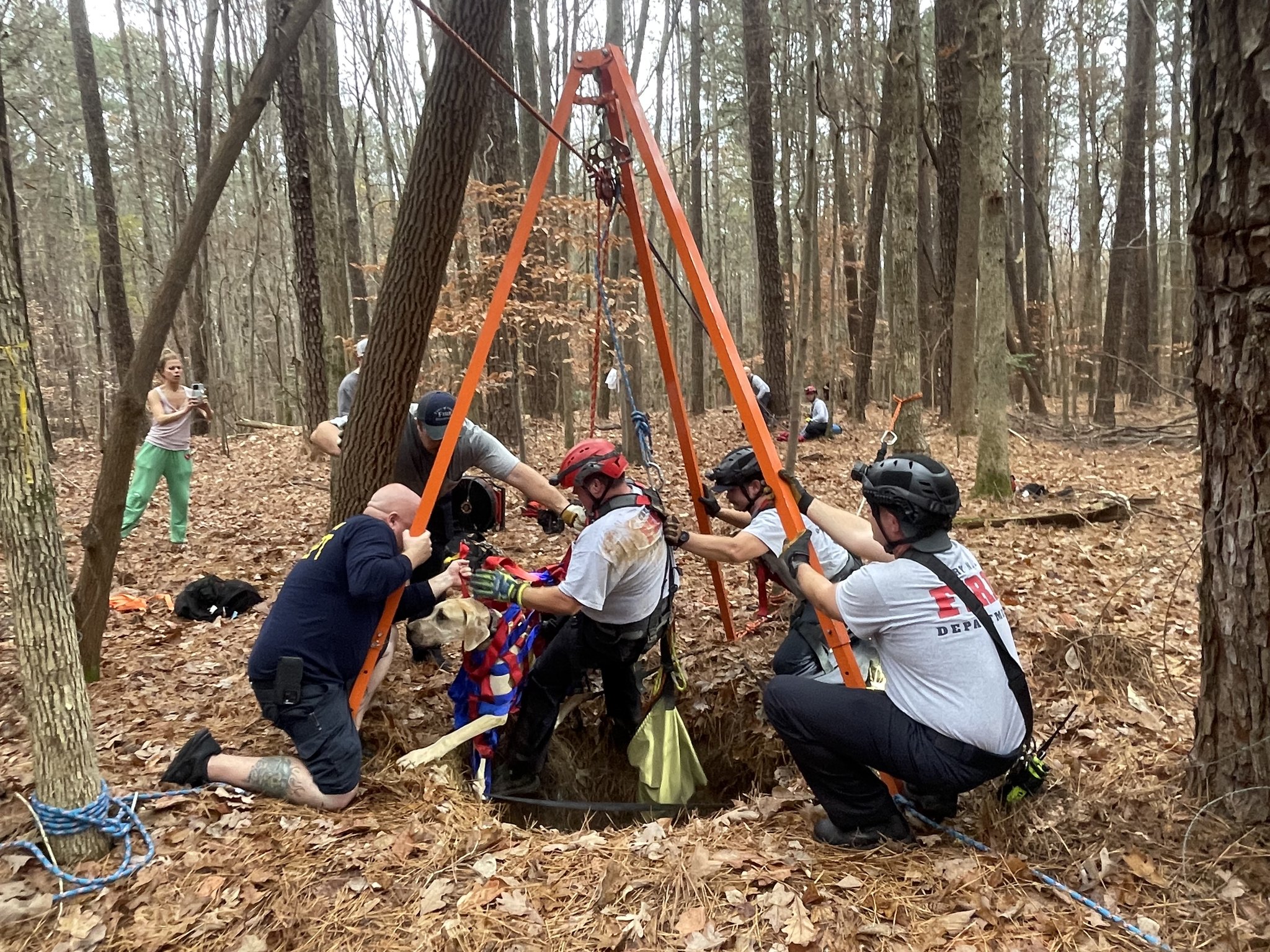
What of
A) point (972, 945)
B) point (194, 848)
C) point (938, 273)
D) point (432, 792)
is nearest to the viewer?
point (972, 945)

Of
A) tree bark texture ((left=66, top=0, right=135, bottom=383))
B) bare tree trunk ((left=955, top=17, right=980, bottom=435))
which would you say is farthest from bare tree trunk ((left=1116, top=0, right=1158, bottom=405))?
tree bark texture ((left=66, top=0, right=135, bottom=383))

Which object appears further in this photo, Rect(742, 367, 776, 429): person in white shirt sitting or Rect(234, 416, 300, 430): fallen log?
Rect(234, 416, 300, 430): fallen log

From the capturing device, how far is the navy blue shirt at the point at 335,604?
371 cm

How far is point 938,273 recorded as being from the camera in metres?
14.9

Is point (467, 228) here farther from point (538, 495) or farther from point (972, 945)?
point (972, 945)

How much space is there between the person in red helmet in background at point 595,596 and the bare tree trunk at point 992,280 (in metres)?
5.00

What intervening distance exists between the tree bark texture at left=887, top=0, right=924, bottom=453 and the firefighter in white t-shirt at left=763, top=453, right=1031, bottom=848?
216 inches

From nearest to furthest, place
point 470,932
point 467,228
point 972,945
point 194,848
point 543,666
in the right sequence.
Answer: point 972,945 → point 470,932 → point 194,848 → point 543,666 → point 467,228

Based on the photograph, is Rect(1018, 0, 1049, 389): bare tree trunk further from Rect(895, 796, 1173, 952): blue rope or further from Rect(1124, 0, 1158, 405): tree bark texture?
Rect(895, 796, 1173, 952): blue rope

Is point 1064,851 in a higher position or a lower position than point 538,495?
lower

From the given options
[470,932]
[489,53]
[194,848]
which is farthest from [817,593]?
[489,53]

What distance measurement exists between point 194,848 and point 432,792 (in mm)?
1004

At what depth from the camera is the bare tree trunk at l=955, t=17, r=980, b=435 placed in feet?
27.0

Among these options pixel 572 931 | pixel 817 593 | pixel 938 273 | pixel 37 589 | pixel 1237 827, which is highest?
pixel 938 273
